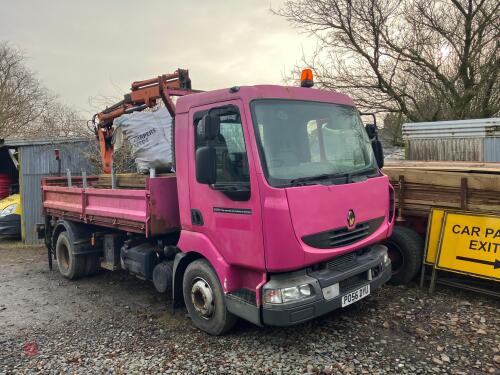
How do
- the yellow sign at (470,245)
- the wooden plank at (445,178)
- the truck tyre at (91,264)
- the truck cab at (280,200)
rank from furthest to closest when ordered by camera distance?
the truck tyre at (91,264)
the wooden plank at (445,178)
the yellow sign at (470,245)
the truck cab at (280,200)

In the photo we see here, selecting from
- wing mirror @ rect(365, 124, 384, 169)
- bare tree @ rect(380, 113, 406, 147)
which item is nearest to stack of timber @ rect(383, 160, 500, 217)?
wing mirror @ rect(365, 124, 384, 169)

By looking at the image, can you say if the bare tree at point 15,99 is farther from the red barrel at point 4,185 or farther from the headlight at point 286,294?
the headlight at point 286,294

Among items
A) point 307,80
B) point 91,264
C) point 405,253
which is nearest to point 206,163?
point 307,80

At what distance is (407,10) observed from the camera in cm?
1304

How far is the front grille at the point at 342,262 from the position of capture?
3.76 m

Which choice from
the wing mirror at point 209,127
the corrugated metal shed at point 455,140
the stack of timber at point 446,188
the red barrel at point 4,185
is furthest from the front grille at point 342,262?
the red barrel at point 4,185

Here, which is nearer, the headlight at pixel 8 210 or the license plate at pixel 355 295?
the license plate at pixel 355 295

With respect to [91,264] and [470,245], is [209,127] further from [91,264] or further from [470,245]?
[91,264]

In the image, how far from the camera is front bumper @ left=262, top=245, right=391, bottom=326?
3.37m

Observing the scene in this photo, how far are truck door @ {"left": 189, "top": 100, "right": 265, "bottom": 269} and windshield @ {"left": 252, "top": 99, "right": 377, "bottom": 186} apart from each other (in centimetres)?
18

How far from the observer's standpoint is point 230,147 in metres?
3.64

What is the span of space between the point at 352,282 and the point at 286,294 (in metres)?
0.86

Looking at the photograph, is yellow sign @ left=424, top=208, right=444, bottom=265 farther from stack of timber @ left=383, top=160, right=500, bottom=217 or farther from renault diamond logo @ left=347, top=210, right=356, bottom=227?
renault diamond logo @ left=347, top=210, right=356, bottom=227

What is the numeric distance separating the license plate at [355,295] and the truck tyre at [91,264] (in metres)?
4.47
